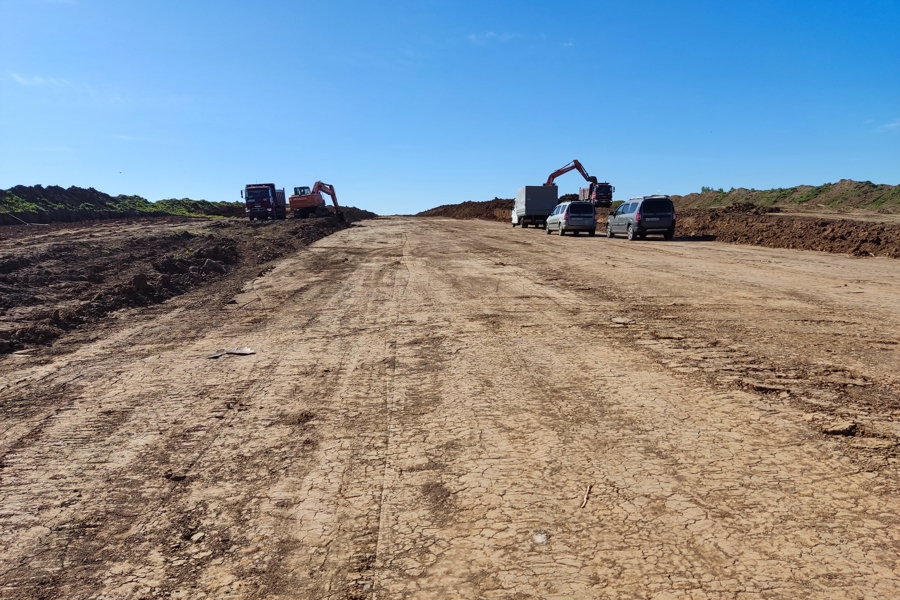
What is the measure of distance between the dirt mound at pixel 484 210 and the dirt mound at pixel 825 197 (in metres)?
19.9

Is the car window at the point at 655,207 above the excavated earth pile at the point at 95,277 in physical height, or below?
above

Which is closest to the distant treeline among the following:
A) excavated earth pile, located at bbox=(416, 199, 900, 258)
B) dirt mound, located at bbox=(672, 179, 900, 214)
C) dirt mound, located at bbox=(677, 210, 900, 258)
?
excavated earth pile, located at bbox=(416, 199, 900, 258)

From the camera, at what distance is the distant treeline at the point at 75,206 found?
40125mm

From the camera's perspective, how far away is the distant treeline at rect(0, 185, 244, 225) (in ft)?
132

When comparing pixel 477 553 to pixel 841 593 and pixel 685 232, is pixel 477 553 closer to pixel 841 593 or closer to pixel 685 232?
pixel 841 593

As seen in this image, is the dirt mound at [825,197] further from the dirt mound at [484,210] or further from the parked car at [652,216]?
the parked car at [652,216]

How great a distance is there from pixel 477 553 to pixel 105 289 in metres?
11.2

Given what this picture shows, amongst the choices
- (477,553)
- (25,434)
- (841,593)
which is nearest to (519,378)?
(477,553)

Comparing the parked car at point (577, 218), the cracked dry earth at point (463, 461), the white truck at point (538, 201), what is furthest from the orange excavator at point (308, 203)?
the cracked dry earth at point (463, 461)

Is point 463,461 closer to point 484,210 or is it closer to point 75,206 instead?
point 75,206

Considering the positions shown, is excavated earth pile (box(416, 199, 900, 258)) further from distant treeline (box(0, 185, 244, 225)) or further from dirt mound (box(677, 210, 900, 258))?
distant treeline (box(0, 185, 244, 225))

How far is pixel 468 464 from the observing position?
4.14 m

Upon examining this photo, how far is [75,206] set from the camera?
4916cm

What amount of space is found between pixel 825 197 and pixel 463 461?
53356mm
